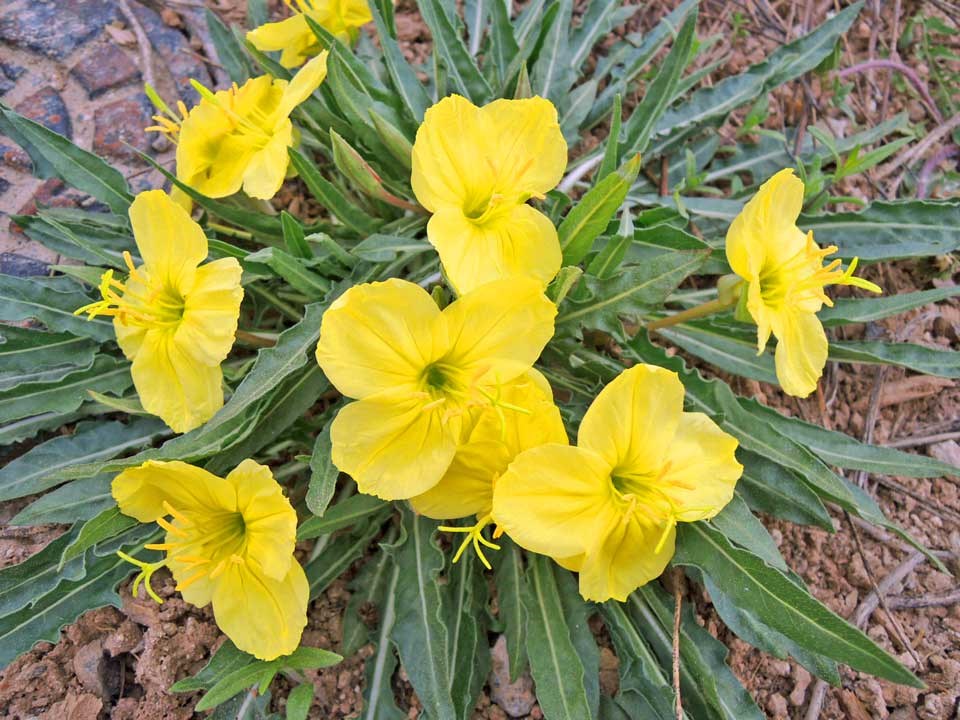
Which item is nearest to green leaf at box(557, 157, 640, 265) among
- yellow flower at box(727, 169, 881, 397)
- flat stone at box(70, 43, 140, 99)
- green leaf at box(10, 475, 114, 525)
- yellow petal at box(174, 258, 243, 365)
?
yellow flower at box(727, 169, 881, 397)

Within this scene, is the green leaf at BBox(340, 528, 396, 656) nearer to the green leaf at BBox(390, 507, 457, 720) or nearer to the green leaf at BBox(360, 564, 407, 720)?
the green leaf at BBox(360, 564, 407, 720)

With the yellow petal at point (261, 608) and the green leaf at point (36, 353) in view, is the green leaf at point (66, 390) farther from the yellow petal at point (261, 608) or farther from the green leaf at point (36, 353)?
the yellow petal at point (261, 608)

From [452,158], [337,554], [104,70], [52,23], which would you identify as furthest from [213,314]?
[52,23]

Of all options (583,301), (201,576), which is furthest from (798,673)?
(201,576)

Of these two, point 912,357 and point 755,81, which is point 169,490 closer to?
point 912,357

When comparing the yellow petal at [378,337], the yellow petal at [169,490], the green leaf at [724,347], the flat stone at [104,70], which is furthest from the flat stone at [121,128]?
the green leaf at [724,347]
